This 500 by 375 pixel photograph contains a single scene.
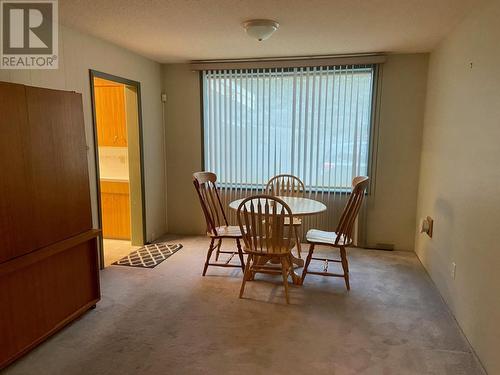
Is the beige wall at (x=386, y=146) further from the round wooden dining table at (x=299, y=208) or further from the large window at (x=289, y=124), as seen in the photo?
the round wooden dining table at (x=299, y=208)

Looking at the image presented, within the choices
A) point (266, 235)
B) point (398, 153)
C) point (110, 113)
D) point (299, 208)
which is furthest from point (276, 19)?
point (110, 113)

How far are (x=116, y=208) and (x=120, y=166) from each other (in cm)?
55

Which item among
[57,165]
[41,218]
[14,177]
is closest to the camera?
[14,177]

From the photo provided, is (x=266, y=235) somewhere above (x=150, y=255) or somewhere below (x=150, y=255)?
above

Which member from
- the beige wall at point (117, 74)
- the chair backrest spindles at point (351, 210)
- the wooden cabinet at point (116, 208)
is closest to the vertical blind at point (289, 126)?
the beige wall at point (117, 74)

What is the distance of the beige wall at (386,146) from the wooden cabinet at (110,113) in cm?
61

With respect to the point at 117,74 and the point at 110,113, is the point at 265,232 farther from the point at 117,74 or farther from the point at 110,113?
the point at 110,113

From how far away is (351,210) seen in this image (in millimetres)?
2984

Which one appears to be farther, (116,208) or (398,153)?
(116,208)

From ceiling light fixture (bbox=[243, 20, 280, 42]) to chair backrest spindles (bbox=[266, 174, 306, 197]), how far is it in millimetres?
1612

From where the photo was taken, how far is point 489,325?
2035 mm

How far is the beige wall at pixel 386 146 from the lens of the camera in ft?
13.2

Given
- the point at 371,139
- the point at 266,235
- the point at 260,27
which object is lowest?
the point at 266,235

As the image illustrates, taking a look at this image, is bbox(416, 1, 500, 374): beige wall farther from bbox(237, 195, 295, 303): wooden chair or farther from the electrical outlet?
bbox(237, 195, 295, 303): wooden chair
